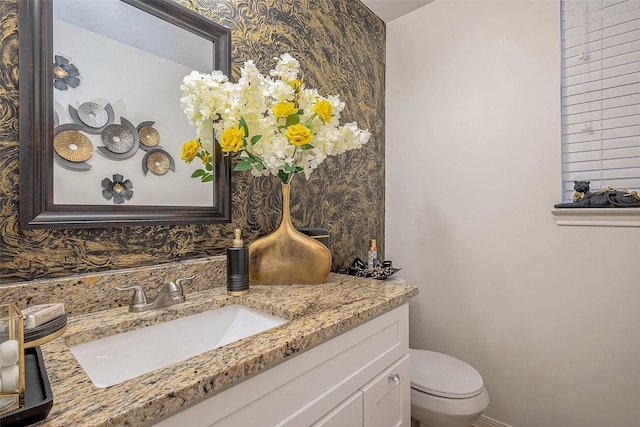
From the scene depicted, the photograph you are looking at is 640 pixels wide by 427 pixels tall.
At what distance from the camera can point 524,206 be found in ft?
5.25

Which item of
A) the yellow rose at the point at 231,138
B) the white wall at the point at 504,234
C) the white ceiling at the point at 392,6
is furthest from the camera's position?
the white ceiling at the point at 392,6

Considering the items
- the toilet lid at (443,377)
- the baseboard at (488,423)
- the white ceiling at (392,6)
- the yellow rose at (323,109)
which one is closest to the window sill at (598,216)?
the toilet lid at (443,377)

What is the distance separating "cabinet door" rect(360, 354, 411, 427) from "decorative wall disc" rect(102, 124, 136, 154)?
3.33 ft

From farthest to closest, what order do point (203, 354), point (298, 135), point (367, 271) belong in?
point (367, 271) < point (298, 135) < point (203, 354)

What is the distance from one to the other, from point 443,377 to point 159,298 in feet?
4.11

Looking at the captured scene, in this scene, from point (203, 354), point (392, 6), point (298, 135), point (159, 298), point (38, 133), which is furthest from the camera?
point (392, 6)

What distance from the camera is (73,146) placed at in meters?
0.87

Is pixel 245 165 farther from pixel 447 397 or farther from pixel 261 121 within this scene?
pixel 447 397

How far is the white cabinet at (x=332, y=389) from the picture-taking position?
2.01ft

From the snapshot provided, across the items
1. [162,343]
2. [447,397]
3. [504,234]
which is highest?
[504,234]

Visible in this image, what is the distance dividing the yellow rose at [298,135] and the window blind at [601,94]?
4.23 feet

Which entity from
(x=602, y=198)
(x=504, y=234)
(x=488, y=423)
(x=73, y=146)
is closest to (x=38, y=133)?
(x=73, y=146)

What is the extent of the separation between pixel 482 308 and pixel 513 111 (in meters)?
1.04

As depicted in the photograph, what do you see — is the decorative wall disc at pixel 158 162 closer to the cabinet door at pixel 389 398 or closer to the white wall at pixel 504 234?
the cabinet door at pixel 389 398
